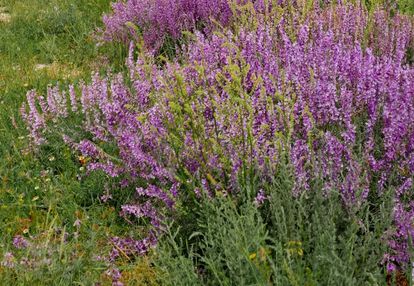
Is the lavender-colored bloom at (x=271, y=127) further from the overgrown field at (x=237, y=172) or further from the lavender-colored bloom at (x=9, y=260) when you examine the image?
the lavender-colored bloom at (x=9, y=260)

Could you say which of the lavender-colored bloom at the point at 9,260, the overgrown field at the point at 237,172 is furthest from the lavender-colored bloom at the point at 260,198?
the lavender-colored bloom at the point at 9,260

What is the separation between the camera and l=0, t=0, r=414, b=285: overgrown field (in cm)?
236

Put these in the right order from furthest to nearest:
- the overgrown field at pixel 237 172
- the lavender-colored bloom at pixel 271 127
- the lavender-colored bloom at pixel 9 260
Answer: the lavender-colored bloom at pixel 9 260, the lavender-colored bloom at pixel 271 127, the overgrown field at pixel 237 172

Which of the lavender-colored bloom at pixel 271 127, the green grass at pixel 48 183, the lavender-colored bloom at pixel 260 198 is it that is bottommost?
the green grass at pixel 48 183

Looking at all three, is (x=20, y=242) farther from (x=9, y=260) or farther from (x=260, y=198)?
(x=260, y=198)

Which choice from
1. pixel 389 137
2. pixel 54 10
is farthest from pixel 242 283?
pixel 54 10

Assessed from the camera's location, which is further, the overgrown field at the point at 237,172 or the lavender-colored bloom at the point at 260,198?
the lavender-colored bloom at the point at 260,198

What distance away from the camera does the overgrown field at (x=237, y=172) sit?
2.36 meters

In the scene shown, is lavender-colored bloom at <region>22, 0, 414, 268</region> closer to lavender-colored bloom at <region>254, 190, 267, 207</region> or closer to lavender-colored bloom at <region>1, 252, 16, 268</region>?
lavender-colored bloom at <region>254, 190, 267, 207</region>

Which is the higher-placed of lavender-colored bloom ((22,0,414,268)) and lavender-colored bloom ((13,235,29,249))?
lavender-colored bloom ((22,0,414,268))

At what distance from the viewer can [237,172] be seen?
2.71 metres

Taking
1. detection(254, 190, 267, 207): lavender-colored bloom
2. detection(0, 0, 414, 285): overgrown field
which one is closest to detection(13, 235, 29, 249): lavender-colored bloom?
detection(0, 0, 414, 285): overgrown field

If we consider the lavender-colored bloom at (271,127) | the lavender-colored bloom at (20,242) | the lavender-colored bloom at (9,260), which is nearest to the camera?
the lavender-colored bloom at (271,127)

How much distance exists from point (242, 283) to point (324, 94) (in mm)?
1163
